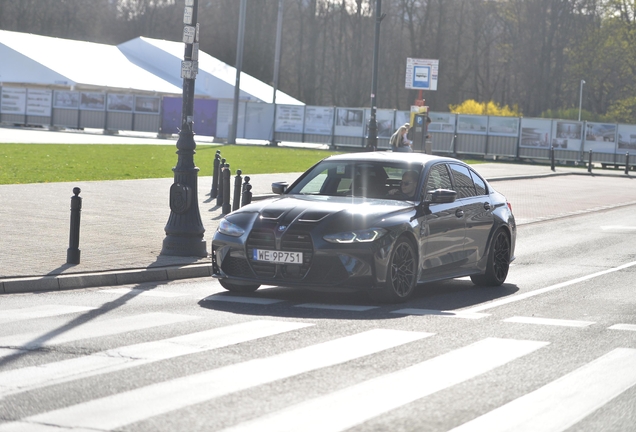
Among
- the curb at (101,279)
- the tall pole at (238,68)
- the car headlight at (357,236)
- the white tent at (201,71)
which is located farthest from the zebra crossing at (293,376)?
the white tent at (201,71)

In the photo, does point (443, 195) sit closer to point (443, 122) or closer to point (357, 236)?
point (357, 236)

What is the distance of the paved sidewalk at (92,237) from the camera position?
37.6 feet

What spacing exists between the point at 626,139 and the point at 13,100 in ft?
117

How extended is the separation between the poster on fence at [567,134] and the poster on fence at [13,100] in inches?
1241

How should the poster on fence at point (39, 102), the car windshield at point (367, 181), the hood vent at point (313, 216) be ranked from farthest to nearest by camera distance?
the poster on fence at point (39, 102) < the car windshield at point (367, 181) < the hood vent at point (313, 216)

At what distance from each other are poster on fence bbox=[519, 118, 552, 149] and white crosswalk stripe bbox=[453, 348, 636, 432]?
156 ft

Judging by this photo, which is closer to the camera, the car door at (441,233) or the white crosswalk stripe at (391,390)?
the white crosswalk stripe at (391,390)

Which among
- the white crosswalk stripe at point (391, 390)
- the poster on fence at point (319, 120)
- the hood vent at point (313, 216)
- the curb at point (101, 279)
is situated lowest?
the curb at point (101, 279)

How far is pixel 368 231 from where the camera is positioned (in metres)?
10.1

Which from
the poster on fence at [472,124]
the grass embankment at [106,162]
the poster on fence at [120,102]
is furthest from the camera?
the poster on fence at [120,102]

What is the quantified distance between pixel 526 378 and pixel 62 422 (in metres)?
2.99

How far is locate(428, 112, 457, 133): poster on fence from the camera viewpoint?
5647 cm

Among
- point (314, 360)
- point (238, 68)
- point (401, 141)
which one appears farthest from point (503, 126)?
point (314, 360)

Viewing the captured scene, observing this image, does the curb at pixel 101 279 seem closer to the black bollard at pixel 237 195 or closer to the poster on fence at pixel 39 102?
the black bollard at pixel 237 195
